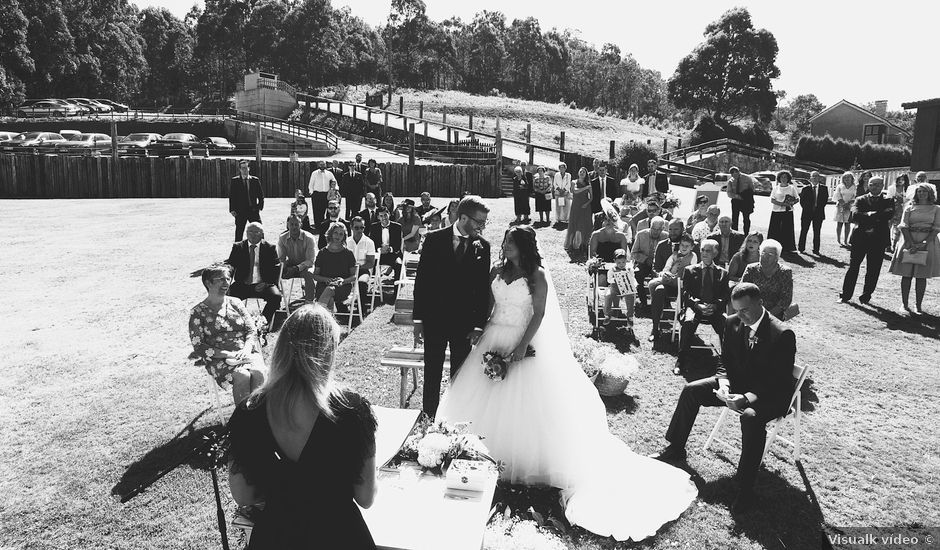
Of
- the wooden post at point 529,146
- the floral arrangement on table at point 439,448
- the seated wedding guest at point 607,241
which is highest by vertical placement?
the wooden post at point 529,146

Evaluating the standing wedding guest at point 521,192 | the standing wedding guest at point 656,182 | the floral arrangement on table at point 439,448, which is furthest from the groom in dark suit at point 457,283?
the standing wedding guest at point 521,192

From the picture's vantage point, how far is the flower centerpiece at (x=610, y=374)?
6.84 m

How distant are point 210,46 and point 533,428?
8129cm

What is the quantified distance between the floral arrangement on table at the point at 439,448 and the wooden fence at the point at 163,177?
22275mm

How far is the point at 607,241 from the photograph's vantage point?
34.3 ft

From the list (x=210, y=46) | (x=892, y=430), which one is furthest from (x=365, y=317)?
(x=210, y=46)

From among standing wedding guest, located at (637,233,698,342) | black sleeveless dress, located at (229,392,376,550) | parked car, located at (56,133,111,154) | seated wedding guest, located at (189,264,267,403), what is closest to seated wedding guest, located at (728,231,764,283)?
standing wedding guest, located at (637,233,698,342)

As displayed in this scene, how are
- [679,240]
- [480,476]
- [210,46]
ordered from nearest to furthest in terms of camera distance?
1. [480,476]
2. [679,240]
3. [210,46]

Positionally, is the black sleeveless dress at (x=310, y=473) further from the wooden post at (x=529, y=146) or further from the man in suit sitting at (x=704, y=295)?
the wooden post at (x=529, y=146)

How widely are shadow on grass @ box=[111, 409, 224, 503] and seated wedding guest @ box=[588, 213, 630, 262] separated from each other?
6.44 m

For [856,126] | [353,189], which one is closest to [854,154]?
[856,126]

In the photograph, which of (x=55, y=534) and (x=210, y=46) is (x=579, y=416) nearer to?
(x=55, y=534)

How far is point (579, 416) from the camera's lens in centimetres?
522

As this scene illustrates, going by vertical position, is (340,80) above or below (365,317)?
above
